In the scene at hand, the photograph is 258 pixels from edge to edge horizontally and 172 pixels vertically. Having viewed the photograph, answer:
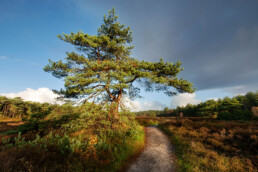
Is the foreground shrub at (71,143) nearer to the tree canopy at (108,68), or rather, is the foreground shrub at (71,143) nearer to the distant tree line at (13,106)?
the tree canopy at (108,68)

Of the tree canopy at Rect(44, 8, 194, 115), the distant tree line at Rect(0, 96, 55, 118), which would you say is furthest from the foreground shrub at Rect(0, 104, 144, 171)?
the distant tree line at Rect(0, 96, 55, 118)

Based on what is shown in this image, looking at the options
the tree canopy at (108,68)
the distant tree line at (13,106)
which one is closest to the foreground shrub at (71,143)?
the tree canopy at (108,68)

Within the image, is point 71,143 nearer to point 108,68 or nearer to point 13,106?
point 108,68

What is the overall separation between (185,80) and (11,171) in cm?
1403

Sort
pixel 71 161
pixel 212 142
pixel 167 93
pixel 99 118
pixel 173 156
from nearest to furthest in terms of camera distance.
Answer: pixel 71 161 → pixel 173 156 → pixel 212 142 → pixel 99 118 → pixel 167 93

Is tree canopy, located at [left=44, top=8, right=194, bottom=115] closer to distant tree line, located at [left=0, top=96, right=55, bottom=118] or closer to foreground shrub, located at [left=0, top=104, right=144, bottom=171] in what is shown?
foreground shrub, located at [left=0, top=104, right=144, bottom=171]

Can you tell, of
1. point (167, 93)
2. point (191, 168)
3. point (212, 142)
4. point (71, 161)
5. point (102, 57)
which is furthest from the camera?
point (167, 93)

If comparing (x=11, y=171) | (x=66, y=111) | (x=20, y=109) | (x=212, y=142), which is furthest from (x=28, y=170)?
(x=20, y=109)

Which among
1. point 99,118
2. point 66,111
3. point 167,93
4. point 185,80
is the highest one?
point 185,80

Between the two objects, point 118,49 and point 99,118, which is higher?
point 118,49

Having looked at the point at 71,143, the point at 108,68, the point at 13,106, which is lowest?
the point at 13,106

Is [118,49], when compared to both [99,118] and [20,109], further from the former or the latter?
[20,109]

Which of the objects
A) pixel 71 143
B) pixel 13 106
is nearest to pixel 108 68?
pixel 71 143

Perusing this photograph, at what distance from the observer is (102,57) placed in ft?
41.4
